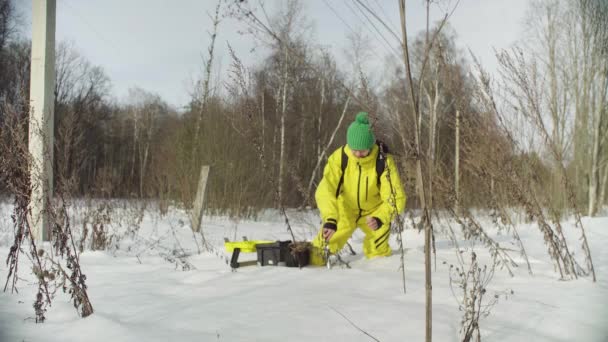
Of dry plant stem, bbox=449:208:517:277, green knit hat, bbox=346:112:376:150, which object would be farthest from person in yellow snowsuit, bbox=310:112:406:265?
dry plant stem, bbox=449:208:517:277

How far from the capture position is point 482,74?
2.80 m

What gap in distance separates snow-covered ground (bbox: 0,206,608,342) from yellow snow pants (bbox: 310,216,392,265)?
0.55m

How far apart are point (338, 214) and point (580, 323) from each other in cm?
245

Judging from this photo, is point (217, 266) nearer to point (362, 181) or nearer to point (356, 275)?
point (356, 275)

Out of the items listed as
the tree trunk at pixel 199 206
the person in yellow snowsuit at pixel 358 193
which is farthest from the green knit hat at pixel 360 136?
the tree trunk at pixel 199 206

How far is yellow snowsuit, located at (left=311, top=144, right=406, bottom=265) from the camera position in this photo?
3.92 m

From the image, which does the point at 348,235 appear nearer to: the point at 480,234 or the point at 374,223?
the point at 374,223

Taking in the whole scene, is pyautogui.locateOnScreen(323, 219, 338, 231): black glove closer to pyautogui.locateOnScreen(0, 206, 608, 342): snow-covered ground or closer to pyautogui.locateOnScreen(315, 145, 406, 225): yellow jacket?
pyautogui.locateOnScreen(315, 145, 406, 225): yellow jacket

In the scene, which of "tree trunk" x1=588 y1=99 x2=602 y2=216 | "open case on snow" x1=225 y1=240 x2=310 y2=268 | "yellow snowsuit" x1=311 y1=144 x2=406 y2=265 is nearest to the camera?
"open case on snow" x1=225 y1=240 x2=310 y2=268

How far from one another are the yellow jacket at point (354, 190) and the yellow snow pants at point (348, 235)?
63mm

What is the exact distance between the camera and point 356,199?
13.7 ft

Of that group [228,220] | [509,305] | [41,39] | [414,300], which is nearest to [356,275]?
[414,300]

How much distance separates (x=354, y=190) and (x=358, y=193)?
1.9 inches

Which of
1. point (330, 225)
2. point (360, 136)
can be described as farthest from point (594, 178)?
point (330, 225)
